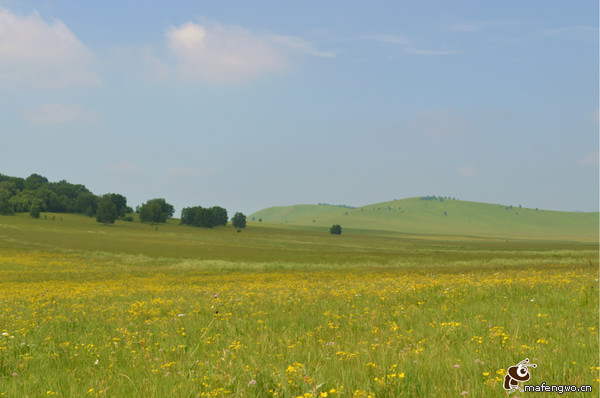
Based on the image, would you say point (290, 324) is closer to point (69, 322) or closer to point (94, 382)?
point (94, 382)

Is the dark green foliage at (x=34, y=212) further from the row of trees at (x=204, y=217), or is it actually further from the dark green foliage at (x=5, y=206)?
the row of trees at (x=204, y=217)

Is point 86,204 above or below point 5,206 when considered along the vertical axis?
above

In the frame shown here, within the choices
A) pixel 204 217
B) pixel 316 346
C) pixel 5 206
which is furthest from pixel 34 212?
pixel 316 346

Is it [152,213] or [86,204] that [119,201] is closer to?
[86,204]

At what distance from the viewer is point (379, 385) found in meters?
4.10

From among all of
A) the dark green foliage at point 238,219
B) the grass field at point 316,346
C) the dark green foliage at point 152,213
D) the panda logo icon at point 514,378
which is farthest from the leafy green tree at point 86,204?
the panda logo icon at point 514,378

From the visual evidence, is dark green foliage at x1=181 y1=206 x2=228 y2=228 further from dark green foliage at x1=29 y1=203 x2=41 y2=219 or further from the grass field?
the grass field

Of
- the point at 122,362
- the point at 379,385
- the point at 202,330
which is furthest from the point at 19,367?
the point at 379,385

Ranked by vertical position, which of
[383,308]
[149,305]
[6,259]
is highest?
[383,308]

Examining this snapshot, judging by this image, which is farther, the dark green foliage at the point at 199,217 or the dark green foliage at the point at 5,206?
the dark green foliage at the point at 199,217

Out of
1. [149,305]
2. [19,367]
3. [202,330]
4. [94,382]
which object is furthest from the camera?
[149,305]

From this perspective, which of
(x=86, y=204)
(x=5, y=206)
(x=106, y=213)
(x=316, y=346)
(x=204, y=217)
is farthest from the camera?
(x=86, y=204)

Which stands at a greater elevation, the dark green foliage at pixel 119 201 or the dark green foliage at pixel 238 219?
the dark green foliage at pixel 119 201

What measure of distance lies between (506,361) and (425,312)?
4.43m
